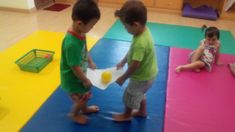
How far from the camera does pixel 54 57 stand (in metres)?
2.44

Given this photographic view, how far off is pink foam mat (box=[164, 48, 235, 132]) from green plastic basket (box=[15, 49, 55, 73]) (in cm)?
115

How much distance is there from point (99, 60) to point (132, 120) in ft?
2.85

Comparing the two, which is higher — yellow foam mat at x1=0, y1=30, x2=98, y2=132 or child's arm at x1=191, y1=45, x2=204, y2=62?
child's arm at x1=191, y1=45, x2=204, y2=62

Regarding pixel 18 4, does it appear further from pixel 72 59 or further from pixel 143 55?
pixel 143 55

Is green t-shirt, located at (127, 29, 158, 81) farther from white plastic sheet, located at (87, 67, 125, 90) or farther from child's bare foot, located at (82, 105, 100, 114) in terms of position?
child's bare foot, located at (82, 105, 100, 114)

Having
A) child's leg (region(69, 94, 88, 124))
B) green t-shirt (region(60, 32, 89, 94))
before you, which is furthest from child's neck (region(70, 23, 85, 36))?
child's leg (region(69, 94, 88, 124))

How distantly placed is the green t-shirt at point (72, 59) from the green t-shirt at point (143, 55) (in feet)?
0.92

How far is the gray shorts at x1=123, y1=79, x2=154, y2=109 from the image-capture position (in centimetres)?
147

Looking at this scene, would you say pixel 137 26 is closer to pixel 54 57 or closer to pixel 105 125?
pixel 105 125

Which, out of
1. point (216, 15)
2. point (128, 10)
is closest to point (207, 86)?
point (128, 10)

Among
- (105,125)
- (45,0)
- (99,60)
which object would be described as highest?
(45,0)

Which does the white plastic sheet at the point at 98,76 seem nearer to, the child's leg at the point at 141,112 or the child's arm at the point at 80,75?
the child's arm at the point at 80,75

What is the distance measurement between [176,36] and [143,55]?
205 cm

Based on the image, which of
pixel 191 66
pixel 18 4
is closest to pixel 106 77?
pixel 191 66
